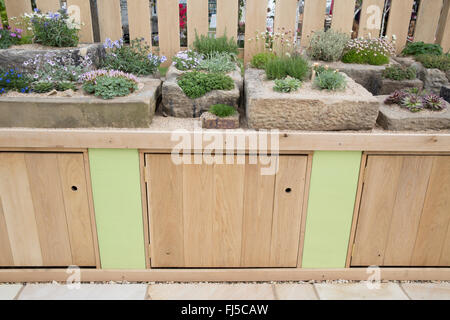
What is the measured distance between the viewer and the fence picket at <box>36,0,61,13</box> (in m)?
3.82

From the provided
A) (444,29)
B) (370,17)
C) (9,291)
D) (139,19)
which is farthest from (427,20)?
(9,291)

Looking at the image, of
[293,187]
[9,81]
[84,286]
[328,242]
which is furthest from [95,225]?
[328,242]

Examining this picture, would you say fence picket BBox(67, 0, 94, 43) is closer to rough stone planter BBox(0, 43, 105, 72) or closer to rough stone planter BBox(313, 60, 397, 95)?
rough stone planter BBox(0, 43, 105, 72)

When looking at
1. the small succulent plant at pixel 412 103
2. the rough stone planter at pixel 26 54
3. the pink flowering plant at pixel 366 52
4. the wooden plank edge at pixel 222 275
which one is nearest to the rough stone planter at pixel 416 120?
the small succulent plant at pixel 412 103

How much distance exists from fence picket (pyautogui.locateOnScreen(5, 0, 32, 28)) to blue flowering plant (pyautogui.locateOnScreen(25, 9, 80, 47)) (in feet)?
1.10

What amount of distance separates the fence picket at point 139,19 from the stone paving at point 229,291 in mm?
2385

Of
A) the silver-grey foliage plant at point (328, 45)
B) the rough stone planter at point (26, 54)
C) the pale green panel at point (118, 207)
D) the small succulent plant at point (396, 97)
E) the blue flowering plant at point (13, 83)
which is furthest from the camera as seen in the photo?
the silver-grey foliage plant at point (328, 45)

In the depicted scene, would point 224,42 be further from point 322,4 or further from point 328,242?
point 328,242

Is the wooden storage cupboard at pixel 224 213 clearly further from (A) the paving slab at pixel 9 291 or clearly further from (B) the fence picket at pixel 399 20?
(B) the fence picket at pixel 399 20

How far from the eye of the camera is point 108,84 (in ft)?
9.74

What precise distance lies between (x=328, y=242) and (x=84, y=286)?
6.45 ft

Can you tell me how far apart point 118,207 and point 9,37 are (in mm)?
2031

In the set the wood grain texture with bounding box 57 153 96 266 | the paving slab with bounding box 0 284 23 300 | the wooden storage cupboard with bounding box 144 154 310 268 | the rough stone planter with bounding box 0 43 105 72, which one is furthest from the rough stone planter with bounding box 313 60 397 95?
the paving slab with bounding box 0 284 23 300

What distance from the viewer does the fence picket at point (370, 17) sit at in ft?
13.0
